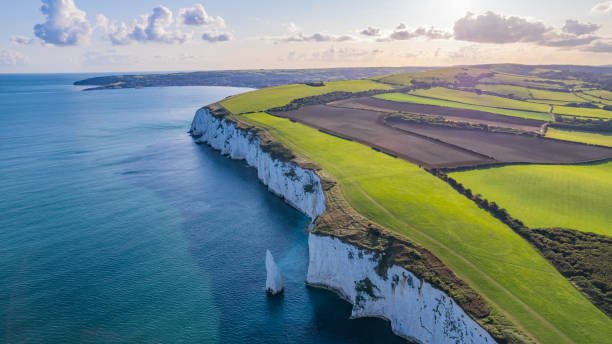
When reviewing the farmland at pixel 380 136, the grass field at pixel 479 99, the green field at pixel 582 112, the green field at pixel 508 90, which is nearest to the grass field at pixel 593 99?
the green field at pixel 582 112

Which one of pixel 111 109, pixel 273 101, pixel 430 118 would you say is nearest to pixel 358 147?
pixel 430 118

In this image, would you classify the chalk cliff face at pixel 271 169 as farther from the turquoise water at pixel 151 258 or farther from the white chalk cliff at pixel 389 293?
the turquoise water at pixel 151 258

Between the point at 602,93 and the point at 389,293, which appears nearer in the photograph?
the point at 389,293

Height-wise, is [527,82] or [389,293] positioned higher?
[527,82]

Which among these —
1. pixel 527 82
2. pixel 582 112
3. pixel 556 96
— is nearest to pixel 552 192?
pixel 582 112

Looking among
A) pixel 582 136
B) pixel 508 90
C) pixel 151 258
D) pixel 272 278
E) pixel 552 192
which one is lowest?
pixel 151 258

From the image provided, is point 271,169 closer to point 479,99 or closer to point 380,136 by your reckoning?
point 380,136
